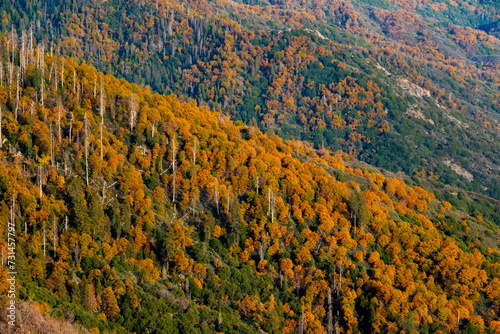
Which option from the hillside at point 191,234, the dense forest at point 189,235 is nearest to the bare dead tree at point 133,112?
the hillside at point 191,234

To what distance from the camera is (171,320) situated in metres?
98.8

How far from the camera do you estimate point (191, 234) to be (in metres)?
122

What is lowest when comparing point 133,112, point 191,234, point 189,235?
point 191,234

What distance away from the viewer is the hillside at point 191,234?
101 metres

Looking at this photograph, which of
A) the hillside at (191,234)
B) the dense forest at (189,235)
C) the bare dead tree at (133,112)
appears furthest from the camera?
the bare dead tree at (133,112)

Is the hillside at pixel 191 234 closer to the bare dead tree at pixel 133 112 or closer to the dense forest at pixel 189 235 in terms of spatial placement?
the dense forest at pixel 189 235

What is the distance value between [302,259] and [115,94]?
57.9 meters

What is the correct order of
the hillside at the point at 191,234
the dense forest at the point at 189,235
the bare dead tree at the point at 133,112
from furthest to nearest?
the bare dead tree at the point at 133,112
the hillside at the point at 191,234
the dense forest at the point at 189,235

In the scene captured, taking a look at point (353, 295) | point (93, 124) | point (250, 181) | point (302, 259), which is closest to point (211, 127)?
point (250, 181)

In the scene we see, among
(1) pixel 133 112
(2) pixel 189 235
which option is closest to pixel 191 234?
(2) pixel 189 235

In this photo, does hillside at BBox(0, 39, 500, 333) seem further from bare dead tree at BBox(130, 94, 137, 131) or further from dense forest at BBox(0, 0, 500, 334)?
bare dead tree at BBox(130, 94, 137, 131)

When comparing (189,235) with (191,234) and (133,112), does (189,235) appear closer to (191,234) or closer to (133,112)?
(191,234)

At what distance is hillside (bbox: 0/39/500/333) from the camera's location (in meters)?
101

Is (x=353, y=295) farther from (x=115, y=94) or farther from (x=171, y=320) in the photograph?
(x=115, y=94)
